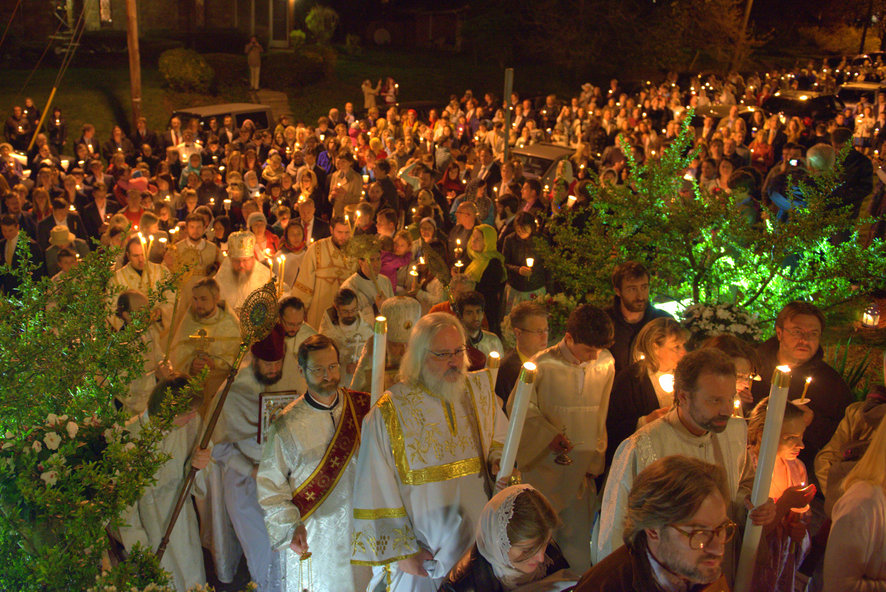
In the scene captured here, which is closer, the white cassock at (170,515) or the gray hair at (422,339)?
the gray hair at (422,339)

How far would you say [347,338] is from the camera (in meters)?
6.49

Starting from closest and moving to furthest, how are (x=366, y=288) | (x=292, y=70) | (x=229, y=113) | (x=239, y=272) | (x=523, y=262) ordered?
1. (x=366, y=288)
2. (x=239, y=272)
3. (x=523, y=262)
4. (x=229, y=113)
5. (x=292, y=70)

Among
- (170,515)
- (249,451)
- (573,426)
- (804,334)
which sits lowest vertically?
(170,515)

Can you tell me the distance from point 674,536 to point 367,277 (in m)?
4.86

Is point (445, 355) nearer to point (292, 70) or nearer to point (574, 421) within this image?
point (574, 421)

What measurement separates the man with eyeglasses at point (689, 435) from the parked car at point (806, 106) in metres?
22.3

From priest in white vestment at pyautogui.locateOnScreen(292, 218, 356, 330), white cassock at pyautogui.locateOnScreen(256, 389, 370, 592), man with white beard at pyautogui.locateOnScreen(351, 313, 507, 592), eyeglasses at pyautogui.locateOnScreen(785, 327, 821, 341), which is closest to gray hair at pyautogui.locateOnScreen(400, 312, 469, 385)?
man with white beard at pyautogui.locateOnScreen(351, 313, 507, 592)

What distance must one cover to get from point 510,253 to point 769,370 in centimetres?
402

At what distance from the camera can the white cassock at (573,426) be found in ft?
16.3

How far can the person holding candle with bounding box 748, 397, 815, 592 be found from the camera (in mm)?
3932

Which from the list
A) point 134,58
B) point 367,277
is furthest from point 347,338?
point 134,58

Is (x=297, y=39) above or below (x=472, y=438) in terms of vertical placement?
above

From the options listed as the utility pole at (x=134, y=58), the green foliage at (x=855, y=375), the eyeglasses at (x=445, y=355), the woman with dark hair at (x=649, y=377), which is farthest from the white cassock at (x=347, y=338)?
the utility pole at (x=134, y=58)

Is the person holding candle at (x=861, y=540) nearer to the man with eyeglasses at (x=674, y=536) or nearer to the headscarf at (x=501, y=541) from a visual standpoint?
the man with eyeglasses at (x=674, y=536)
